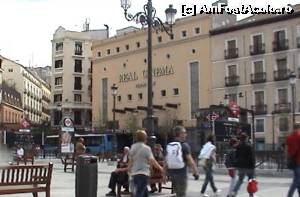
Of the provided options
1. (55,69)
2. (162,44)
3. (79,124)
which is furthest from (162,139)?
(55,69)

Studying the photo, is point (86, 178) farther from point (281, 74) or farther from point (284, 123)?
point (281, 74)

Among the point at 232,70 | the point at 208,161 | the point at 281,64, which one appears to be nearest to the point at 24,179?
the point at 208,161

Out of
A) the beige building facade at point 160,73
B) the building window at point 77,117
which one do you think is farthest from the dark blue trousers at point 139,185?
the building window at point 77,117

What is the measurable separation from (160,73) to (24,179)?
195ft

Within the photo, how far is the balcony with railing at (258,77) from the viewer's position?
59516 mm

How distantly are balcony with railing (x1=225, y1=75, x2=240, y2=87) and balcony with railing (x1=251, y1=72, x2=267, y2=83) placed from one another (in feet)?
Answer: 6.29

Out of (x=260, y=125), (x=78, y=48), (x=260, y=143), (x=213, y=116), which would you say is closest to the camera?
(x=213, y=116)

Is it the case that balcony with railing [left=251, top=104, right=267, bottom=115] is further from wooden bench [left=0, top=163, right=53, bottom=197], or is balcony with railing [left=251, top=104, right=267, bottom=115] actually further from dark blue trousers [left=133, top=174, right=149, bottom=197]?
dark blue trousers [left=133, top=174, right=149, bottom=197]

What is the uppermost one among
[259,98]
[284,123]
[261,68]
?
[261,68]

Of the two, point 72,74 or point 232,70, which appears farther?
point 72,74

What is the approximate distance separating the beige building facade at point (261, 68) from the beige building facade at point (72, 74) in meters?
31.0

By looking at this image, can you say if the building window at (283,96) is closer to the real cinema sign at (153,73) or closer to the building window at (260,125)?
the building window at (260,125)

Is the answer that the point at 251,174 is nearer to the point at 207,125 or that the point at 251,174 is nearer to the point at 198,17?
Result: the point at 207,125

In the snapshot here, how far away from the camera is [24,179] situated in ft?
40.3
